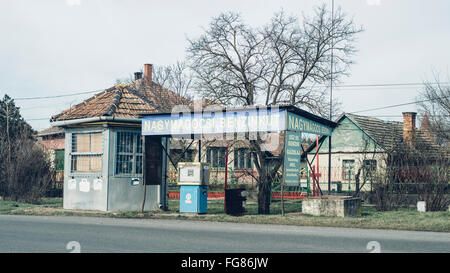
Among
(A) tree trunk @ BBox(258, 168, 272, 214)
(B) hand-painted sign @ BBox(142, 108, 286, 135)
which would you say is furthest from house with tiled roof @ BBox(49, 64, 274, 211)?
(A) tree trunk @ BBox(258, 168, 272, 214)

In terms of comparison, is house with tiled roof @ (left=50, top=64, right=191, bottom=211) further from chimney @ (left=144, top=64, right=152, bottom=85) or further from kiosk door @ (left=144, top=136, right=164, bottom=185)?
chimney @ (left=144, top=64, right=152, bottom=85)

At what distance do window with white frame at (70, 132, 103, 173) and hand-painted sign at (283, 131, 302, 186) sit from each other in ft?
25.2

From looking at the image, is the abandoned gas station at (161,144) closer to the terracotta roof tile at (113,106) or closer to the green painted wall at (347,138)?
the terracotta roof tile at (113,106)

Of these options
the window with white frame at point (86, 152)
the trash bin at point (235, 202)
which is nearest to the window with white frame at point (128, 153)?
the window with white frame at point (86, 152)

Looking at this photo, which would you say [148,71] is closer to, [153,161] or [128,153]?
[128,153]

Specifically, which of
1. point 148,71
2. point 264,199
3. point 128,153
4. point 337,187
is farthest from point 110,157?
point 148,71

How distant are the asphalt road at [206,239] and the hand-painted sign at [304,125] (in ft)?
12.2

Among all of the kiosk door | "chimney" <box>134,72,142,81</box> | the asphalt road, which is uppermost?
"chimney" <box>134,72,142,81</box>

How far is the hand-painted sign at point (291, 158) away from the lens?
1625 centimetres

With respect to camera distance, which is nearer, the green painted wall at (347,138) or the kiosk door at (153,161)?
the kiosk door at (153,161)

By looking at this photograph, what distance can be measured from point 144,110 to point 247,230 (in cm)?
911

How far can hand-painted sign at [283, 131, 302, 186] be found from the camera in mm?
16250
